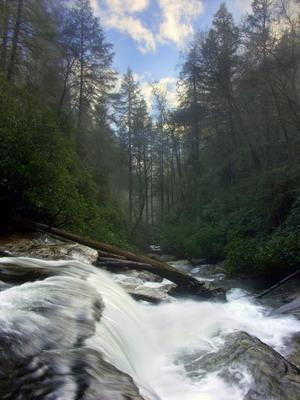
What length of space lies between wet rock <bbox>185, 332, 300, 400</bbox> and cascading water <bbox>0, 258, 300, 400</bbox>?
7 centimetres

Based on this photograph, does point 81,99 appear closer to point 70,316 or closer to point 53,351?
point 70,316

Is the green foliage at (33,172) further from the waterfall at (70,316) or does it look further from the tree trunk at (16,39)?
the tree trunk at (16,39)

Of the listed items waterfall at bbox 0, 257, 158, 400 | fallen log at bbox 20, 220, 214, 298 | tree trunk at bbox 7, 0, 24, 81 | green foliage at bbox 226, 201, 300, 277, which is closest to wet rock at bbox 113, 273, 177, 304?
fallen log at bbox 20, 220, 214, 298

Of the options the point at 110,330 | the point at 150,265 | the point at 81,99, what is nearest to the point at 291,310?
the point at 150,265

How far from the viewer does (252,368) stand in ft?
13.9

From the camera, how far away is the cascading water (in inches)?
136

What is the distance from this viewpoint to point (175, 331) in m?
6.34

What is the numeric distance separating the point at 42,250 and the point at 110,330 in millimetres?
3900

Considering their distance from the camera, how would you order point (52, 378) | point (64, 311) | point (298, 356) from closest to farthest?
point (52, 378)
point (64, 311)
point (298, 356)

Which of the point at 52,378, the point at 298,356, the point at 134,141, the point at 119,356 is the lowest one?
the point at 298,356

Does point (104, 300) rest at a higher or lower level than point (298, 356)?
higher

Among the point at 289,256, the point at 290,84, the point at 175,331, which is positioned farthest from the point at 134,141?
the point at 175,331

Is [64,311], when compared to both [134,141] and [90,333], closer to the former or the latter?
[90,333]

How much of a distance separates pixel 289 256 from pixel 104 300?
8893mm
